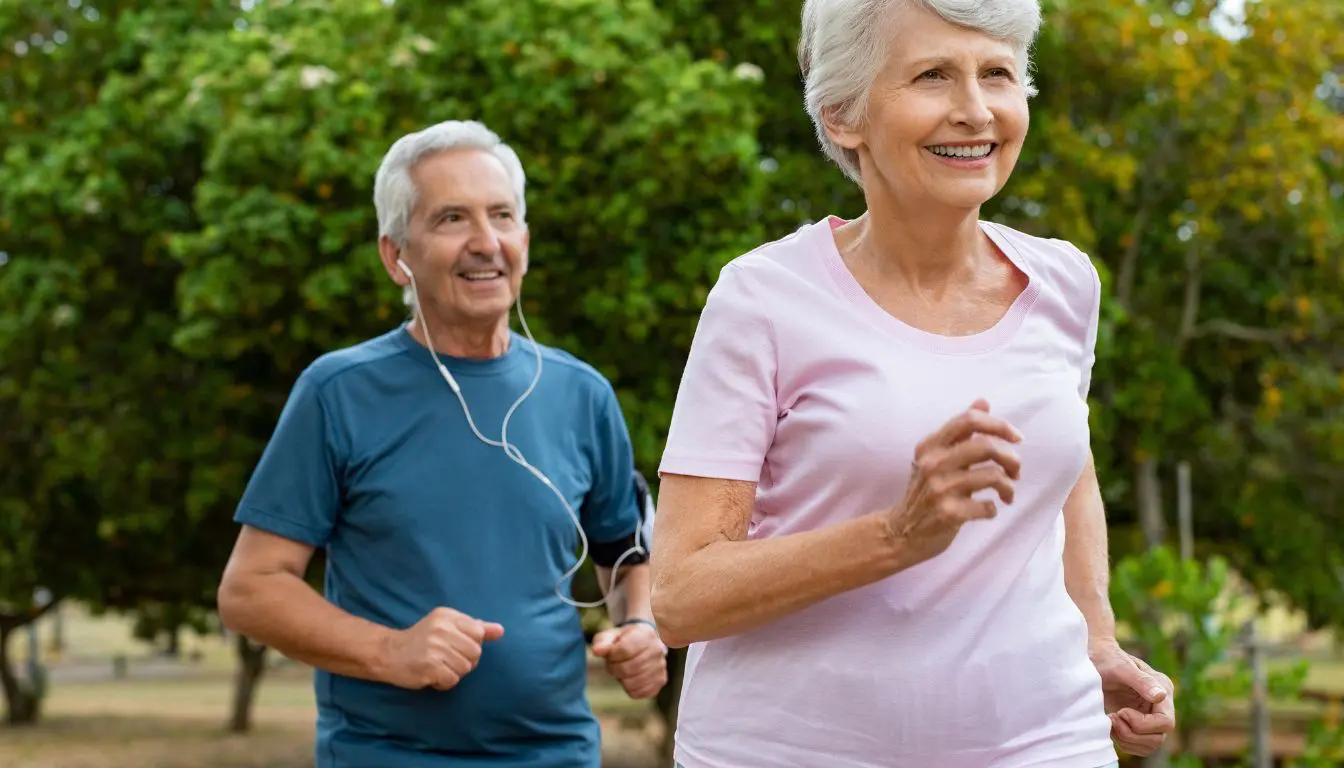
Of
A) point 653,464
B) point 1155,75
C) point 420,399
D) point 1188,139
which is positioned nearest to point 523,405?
point 420,399

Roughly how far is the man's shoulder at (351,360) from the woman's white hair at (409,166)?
148 millimetres

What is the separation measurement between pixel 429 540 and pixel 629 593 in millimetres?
584

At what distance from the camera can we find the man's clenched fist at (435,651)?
3.32 m

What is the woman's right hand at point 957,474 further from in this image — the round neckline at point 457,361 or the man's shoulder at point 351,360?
the round neckline at point 457,361

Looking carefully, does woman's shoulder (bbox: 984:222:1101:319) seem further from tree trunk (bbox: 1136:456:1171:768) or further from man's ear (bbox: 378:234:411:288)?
tree trunk (bbox: 1136:456:1171:768)

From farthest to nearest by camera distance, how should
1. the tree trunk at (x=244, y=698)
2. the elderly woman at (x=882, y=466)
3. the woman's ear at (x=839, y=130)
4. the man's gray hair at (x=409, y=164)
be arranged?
1. the tree trunk at (x=244, y=698)
2. the man's gray hair at (x=409, y=164)
3. the woman's ear at (x=839, y=130)
4. the elderly woman at (x=882, y=466)

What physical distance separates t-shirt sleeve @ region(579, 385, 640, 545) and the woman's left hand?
1.67 m

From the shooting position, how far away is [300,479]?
138 inches

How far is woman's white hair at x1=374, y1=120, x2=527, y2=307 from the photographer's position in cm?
387

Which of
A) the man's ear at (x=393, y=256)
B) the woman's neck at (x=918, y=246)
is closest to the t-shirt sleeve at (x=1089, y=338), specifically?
the woman's neck at (x=918, y=246)

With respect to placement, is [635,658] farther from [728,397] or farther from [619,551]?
[728,397]

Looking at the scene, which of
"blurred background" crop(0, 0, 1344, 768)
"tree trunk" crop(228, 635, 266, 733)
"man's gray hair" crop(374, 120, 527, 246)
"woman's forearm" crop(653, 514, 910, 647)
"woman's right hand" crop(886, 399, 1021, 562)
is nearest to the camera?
"woman's right hand" crop(886, 399, 1021, 562)

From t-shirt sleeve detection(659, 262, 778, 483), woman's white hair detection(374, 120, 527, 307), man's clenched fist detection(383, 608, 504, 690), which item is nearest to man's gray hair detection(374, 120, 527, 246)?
woman's white hair detection(374, 120, 527, 307)

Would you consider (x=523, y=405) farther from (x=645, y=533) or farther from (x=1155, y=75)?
(x=1155, y=75)
